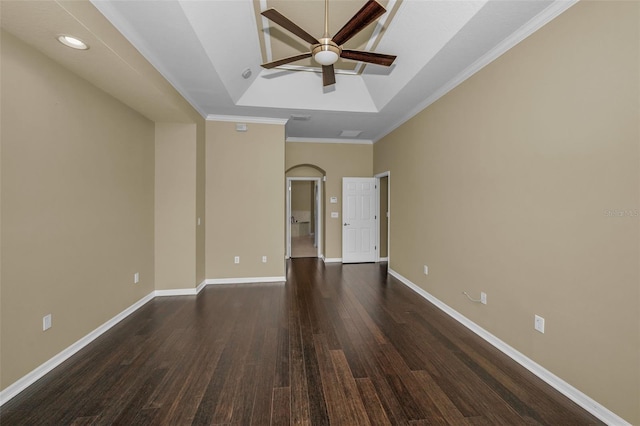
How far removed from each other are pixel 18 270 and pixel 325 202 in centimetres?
508

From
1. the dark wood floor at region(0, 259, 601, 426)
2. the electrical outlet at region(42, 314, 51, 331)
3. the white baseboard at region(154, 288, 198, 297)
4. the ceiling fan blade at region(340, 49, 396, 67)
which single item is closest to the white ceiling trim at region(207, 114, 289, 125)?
the ceiling fan blade at region(340, 49, 396, 67)

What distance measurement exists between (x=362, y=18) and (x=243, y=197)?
3.37 m

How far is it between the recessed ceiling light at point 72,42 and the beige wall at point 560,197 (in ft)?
11.8

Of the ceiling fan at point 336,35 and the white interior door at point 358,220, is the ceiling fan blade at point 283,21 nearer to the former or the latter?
the ceiling fan at point 336,35

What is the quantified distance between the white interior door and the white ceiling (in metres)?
2.15

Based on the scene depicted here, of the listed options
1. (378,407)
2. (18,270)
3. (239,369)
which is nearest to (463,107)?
(378,407)

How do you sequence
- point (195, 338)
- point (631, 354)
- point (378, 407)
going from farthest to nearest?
1. point (195, 338)
2. point (378, 407)
3. point (631, 354)

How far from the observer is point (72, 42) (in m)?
1.98

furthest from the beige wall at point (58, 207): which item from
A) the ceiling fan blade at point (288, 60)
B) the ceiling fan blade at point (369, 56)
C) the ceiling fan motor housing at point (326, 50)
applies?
the ceiling fan blade at point (369, 56)

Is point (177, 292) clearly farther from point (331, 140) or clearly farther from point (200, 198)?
point (331, 140)

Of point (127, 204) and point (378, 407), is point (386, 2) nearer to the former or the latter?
point (378, 407)

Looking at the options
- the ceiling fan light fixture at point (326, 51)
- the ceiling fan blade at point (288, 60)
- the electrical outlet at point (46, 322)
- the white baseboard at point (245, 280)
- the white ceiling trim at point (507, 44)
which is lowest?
the white baseboard at point (245, 280)

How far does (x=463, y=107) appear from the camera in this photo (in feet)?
10.1

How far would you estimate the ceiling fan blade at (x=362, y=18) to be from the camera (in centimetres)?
182
